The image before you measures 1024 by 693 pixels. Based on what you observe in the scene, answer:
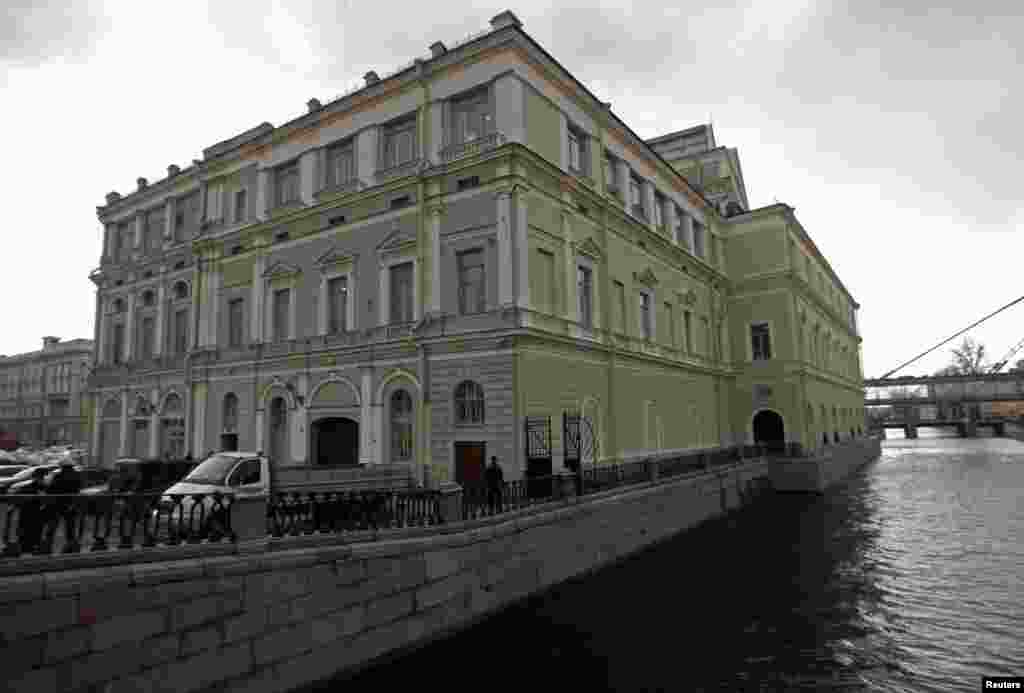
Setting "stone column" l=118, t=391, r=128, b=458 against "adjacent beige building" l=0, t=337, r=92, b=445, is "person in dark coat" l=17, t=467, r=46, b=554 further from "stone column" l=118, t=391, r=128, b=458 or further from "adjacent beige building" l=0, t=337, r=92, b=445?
"adjacent beige building" l=0, t=337, r=92, b=445

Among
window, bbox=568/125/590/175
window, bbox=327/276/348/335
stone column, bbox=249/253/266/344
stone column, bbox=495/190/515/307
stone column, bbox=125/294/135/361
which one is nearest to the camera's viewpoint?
stone column, bbox=495/190/515/307

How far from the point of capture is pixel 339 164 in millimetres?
23469

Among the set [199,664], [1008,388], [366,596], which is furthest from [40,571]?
[1008,388]

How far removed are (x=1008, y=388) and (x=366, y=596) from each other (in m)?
117

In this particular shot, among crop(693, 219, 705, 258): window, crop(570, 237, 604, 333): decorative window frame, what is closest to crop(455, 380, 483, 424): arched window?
crop(570, 237, 604, 333): decorative window frame

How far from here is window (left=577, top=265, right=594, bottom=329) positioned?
21.9 metres

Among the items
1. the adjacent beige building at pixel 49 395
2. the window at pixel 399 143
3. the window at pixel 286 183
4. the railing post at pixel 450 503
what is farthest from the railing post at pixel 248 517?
the adjacent beige building at pixel 49 395

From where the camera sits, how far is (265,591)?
323 inches

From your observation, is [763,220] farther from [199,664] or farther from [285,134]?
[199,664]

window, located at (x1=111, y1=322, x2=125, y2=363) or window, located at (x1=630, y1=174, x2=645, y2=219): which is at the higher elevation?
window, located at (x1=630, y1=174, x2=645, y2=219)

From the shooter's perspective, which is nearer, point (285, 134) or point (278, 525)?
point (278, 525)

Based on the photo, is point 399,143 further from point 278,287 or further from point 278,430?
point 278,430

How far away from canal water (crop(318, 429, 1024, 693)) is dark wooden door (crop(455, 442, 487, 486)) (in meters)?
5.16

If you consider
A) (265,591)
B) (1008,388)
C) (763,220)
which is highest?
(763,220)
